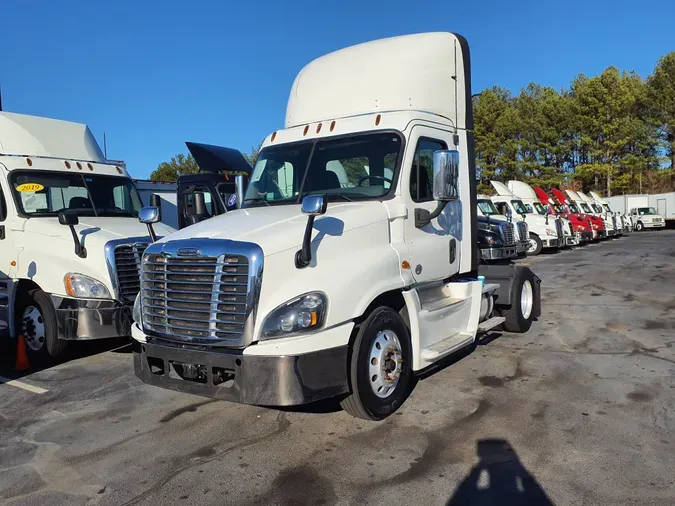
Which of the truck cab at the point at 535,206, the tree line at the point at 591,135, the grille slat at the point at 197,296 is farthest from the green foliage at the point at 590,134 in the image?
the grille slat at the point at 197,296

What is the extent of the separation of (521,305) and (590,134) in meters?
44.1

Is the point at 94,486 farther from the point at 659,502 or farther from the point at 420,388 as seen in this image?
the point at 659,502

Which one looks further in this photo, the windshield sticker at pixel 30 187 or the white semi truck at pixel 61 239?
the windshield sticker at pixel 30 187

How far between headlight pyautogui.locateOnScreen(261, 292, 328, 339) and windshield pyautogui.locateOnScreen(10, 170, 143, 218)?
4.95 m

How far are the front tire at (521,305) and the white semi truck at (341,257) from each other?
89 centimetres

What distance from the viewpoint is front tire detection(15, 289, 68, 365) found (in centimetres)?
675

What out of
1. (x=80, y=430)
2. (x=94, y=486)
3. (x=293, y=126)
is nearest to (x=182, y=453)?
(x=94, y=486)

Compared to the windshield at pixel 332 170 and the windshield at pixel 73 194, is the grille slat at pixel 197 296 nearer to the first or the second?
the windshield at pixel 332 170

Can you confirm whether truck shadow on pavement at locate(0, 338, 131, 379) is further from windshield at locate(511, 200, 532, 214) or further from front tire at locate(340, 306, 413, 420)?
windshield at locate(511, 200, 532, 214)

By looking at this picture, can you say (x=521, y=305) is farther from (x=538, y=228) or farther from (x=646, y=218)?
(x=646, y=218)

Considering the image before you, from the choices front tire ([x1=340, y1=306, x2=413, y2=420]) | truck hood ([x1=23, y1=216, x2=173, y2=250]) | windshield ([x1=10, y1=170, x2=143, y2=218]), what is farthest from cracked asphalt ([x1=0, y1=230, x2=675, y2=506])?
windshield ([x1=10, y1=170, x2=143, y2=218])

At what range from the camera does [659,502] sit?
3439mm

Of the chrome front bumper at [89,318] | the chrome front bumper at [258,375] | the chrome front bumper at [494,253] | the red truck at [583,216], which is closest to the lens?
the chrome front bumper at [258,375]

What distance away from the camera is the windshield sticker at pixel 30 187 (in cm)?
758
